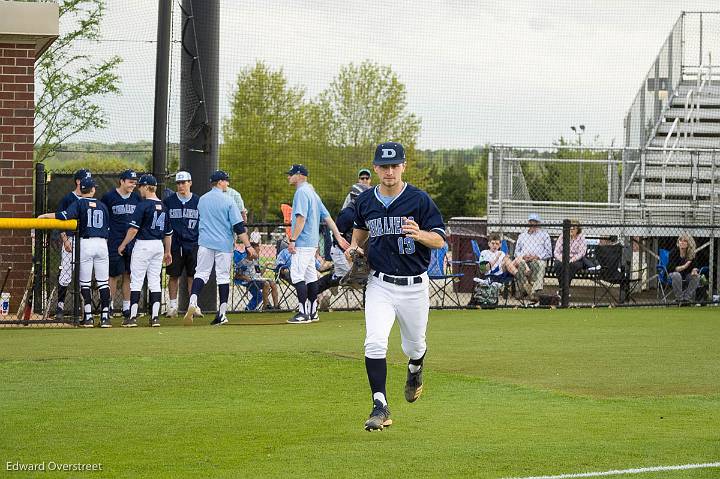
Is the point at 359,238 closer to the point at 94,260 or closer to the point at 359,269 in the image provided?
the point at 359,269

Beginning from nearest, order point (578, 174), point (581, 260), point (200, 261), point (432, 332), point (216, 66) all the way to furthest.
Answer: point (432, 332), point (200, 261), point (216, 66), point (581, 260), point (578, 174)

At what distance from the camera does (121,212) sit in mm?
14508

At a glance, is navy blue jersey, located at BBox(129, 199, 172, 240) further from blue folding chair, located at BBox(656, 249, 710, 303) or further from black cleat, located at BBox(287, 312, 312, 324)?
blue folding chair, located at BBox(656, 249, 710, 303)

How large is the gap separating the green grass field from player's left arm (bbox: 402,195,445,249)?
1269mm

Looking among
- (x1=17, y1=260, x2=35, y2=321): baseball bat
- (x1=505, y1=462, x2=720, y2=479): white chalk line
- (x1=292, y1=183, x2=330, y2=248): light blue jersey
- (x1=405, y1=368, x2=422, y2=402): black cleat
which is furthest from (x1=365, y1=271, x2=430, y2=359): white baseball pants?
(x1=17, y1=260, x2=35, y2=321): baseball bat

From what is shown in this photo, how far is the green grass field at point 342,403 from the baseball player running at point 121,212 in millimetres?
1600

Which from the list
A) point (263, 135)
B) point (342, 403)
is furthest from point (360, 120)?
point (342, 403)

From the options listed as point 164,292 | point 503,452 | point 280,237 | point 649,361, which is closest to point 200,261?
point 164,292

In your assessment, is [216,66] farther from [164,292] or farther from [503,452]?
[503,452]

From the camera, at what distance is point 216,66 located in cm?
1691

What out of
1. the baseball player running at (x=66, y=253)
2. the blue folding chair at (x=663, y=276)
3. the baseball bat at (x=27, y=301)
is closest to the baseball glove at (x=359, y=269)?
the baseball player running at (x=66, y=253)

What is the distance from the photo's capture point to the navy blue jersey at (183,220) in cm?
1512

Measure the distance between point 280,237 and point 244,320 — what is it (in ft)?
14.3

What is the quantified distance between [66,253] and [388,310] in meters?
7.93
